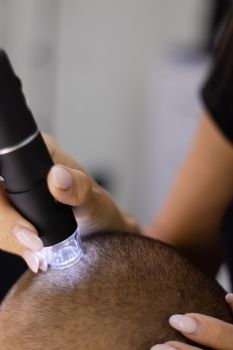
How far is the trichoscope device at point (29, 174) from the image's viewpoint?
38 centimetres

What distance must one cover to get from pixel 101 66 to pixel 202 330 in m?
2.57

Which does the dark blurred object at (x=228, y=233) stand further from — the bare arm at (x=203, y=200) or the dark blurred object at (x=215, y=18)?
the dark blurred object at (x=215, y=18)

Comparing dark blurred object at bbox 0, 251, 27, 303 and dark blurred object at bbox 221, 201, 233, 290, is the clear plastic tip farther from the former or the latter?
dark blurred object at bbox 221, 201, 233, 290

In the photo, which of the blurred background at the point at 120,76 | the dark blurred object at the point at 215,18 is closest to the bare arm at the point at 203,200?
the blurred background at the point at 120,76

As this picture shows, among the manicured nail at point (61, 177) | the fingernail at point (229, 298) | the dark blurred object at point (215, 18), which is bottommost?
the dark blurred object at point (215, 18)

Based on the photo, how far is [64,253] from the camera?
487mm

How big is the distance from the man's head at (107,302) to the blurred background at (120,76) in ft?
6.93

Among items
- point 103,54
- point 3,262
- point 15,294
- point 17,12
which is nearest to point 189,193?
point 3,262

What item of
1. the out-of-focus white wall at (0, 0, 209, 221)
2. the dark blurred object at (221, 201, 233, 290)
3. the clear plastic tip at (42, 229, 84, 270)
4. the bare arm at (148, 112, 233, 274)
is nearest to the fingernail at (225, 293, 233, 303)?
the clear plastic tip at (42, 229, 84, 270)

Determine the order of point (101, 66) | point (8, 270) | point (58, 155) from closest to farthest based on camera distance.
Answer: point (58, 155)
point (8, 270)
point (101, 66)

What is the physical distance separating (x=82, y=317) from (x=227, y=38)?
649mm

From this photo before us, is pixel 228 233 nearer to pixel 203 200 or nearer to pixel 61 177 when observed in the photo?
pixel 203 200

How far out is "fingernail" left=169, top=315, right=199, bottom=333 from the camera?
1.56 ft

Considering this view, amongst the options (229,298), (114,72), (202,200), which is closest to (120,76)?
(114,72)
